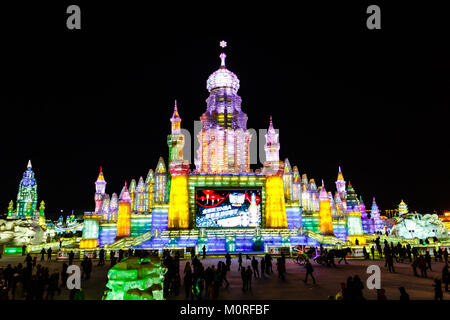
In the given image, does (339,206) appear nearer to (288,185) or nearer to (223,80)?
(288,185)

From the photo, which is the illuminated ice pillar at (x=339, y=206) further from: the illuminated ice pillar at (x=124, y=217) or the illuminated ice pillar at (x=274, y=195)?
the illuminated ice pillar at (x=124, y=217)

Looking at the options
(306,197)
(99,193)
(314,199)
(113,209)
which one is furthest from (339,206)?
(99,193)

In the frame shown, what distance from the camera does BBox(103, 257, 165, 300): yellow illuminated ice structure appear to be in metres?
8.52

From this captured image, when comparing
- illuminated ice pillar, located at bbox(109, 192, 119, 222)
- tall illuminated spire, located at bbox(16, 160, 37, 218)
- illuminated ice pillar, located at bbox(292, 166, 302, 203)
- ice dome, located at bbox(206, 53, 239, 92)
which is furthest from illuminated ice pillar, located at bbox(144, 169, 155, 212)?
tall illuminated spire, located at bbox(16, 160, 37, 218)

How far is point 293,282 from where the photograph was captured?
54.2 feet

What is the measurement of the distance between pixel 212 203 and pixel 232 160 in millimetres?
9020

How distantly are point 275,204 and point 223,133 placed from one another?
14.2 metres

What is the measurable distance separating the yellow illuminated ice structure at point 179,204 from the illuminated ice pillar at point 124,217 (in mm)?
7265

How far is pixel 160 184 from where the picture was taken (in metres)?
49.1

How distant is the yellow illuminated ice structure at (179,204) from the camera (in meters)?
42.9

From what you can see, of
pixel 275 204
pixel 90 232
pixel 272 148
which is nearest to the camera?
pixel 90 232

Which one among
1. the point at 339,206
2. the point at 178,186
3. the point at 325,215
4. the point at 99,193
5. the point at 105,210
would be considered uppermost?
the point at 178,186

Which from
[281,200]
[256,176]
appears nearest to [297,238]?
[281,200]

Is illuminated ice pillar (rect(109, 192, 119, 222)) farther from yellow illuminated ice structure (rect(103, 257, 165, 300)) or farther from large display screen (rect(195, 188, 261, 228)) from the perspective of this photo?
yellow illuminated ice structure (rect(103, 257, 165, 300))
